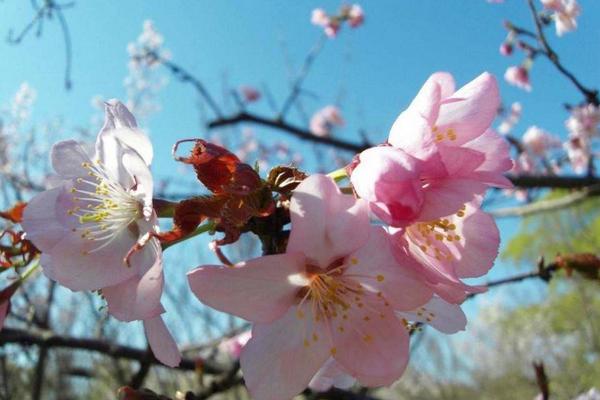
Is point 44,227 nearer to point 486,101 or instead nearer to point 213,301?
point 213,301

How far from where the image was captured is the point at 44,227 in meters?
0.85

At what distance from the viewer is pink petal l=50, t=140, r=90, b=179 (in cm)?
91

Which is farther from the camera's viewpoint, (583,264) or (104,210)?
(583,264)

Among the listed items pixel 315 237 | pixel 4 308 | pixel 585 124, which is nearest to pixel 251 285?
pixel 315 237

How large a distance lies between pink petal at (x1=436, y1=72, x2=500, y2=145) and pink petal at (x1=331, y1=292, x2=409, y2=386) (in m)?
0.26

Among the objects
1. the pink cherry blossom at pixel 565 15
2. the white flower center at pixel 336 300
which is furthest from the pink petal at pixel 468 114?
the pink cherry blossom at pixel 565 15

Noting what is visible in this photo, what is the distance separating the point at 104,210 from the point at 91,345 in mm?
943

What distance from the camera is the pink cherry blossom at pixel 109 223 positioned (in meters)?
0.75

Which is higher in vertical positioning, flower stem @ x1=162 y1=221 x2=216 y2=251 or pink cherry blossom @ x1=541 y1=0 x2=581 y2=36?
pink cherry blossom @ x1=541 y1=0 x2=581 y2=36

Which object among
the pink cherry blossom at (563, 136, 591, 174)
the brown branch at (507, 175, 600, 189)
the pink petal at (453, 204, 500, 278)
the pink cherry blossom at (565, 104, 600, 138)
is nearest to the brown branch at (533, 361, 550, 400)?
the pink petal at (453, 204, 500, 278)

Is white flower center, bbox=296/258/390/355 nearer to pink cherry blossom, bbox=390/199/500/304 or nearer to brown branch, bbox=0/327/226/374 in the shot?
pink cherry blossom, bbox=390/199/500/304

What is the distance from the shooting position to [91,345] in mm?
1668

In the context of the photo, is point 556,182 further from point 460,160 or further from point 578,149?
point 460,160

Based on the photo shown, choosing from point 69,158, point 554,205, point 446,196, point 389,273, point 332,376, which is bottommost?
point 554,205
